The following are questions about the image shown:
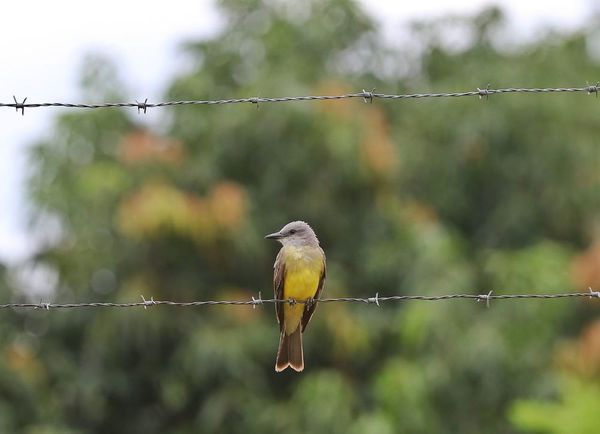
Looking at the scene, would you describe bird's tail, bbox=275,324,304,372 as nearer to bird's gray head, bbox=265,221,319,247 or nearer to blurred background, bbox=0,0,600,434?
bird's gray head, bbox=265,221,319,247

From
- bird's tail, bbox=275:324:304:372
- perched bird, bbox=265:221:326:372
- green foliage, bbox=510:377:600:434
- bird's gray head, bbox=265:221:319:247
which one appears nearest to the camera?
bird's tail, bbox=275:324:304:372

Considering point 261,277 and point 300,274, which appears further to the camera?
point 261,277

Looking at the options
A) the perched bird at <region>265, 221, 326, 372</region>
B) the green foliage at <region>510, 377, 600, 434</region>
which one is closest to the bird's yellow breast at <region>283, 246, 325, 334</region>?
the perched bird at <region>265, 221, 326, 372</region>

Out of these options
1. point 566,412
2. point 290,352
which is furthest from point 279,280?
point 566,412

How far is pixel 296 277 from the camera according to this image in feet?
27.0

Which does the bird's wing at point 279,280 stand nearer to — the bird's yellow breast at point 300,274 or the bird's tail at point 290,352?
the bird's yellow breast at point 300,274

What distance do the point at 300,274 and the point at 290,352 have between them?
441 millimetres

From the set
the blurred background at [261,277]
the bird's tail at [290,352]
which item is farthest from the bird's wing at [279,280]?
the blurred background at [261,277]

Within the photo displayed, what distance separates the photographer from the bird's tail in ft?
26.2

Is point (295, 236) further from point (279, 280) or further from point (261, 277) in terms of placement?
point (261, 277)

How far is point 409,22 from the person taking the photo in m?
18.7

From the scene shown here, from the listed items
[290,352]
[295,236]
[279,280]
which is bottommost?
[290,352]

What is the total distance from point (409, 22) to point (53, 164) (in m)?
5.12

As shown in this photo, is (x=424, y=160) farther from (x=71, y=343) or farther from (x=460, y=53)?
(x=71, y=343)
